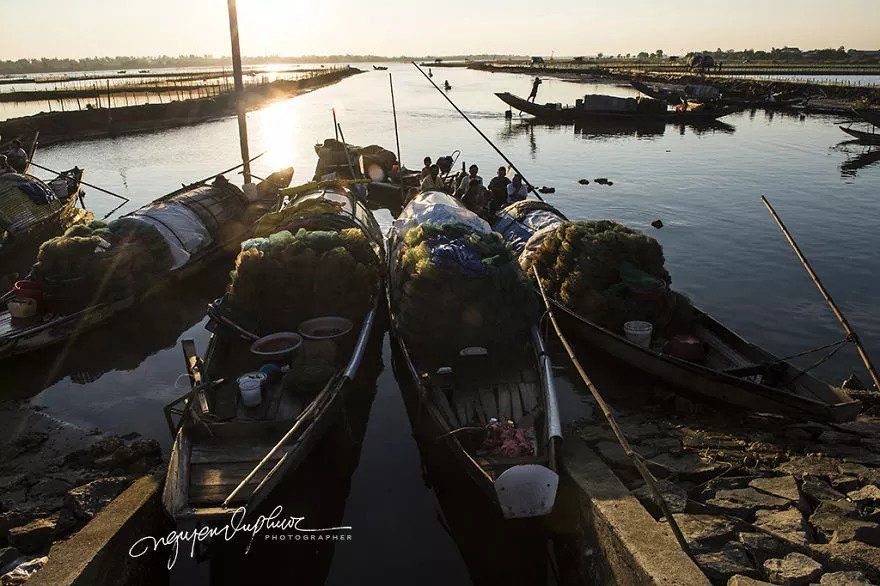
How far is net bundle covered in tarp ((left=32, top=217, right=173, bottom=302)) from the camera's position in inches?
527

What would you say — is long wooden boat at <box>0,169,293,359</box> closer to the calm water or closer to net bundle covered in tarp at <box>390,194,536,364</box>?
the calm water

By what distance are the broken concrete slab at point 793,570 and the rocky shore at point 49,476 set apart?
810cm

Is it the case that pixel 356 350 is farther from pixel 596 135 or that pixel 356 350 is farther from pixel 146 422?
pixel 596 135

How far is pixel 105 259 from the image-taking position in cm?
1398

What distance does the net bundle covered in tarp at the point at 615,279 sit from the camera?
460 inches

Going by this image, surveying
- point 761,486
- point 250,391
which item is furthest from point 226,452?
point 761,486

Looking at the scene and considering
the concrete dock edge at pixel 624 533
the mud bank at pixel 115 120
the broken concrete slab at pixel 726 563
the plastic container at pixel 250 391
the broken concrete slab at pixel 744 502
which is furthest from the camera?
the mud bank at pixel 115 120

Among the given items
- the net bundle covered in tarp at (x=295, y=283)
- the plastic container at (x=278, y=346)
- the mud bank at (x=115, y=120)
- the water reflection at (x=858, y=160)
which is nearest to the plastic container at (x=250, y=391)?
the plastic container at (x=278, y=346)

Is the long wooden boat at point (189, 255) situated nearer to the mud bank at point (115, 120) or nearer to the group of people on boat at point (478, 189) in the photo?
the group of people on boat at point (478, 189)

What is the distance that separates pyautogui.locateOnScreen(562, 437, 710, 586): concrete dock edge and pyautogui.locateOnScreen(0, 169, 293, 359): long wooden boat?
12.0 metres

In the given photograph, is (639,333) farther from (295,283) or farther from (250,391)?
(250,391)

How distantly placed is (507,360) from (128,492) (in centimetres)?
620

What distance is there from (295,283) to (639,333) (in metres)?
7.18
